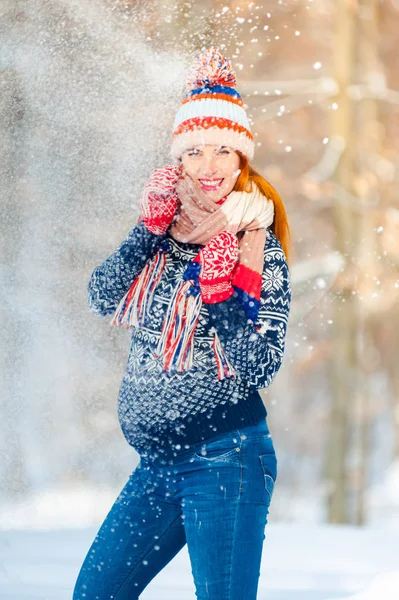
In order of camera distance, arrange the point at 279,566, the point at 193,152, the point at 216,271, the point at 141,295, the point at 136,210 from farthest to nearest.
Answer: the point at 136,210 → the point at 279,566 → the point at 193,152 → the point at 141,295 → the point at 216,271

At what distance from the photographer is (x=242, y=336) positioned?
1.37 m

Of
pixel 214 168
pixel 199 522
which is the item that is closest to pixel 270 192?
pixel 214 168

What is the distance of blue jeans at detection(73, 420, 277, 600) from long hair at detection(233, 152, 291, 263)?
40 centimetres

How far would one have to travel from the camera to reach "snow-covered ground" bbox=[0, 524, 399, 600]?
292cm

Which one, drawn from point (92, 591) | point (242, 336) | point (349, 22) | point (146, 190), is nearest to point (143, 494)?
point (92, 591)

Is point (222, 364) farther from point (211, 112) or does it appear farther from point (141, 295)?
point (211, 112)

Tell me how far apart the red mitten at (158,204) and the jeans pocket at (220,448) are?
0.40 metres

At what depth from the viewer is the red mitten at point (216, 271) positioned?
137 centimetres

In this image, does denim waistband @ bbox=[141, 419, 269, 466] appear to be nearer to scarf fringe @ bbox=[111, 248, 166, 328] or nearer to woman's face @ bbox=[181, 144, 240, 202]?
scarf fringe @ bbox=[111, 248, 166, 328]

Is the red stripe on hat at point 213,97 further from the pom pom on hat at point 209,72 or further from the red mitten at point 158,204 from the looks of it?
the red mitten at point 158,204

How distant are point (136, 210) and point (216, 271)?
11.6 feet

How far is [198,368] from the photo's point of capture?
1.42m

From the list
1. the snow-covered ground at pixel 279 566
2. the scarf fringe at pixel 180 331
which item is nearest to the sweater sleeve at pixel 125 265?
the scarf fringe at pixel 180 331

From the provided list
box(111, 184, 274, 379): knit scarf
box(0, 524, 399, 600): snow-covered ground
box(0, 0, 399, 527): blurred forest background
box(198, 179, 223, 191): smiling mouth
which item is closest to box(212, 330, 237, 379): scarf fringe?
box(111, 184, 274, 379): knit scarf
